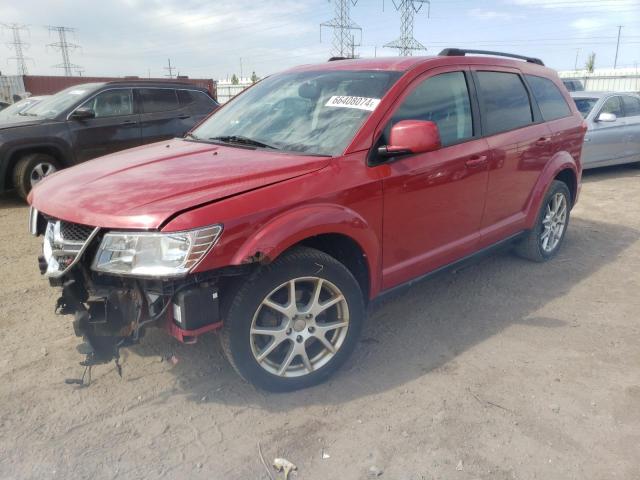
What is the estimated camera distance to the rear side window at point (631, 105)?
9.30m

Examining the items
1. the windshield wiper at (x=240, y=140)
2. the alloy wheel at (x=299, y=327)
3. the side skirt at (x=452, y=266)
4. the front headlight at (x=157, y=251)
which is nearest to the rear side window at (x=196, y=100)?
the windshield wiper at (x=240, y=140)

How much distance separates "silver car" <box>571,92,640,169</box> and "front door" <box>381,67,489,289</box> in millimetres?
5872

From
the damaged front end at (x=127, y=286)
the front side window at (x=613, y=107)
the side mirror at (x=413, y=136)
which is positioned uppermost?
the side mirror at (x=413, y=136)

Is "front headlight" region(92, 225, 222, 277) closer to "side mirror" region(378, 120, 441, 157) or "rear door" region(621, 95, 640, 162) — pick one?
"side mirror" region(378, 120, 441, 157)

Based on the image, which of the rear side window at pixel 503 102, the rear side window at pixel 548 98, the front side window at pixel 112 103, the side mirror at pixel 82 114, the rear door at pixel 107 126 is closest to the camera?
the rear side window at pixel 503 102

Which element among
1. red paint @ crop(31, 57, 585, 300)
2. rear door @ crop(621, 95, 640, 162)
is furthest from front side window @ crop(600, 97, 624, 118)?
red paint @ crop(31, 57, 585, 300)

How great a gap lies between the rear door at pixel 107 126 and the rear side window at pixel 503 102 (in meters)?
5.55

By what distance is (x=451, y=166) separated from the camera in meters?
3.43

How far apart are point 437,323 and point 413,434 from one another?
1274mm

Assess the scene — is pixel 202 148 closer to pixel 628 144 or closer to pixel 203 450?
pixel 203 450

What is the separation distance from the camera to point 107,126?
295 inches

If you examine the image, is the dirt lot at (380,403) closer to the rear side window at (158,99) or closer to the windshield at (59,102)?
the windshield at (59,102)

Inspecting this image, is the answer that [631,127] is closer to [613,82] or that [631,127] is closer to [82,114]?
[82,114]

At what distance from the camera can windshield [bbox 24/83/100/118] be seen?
733 cm
